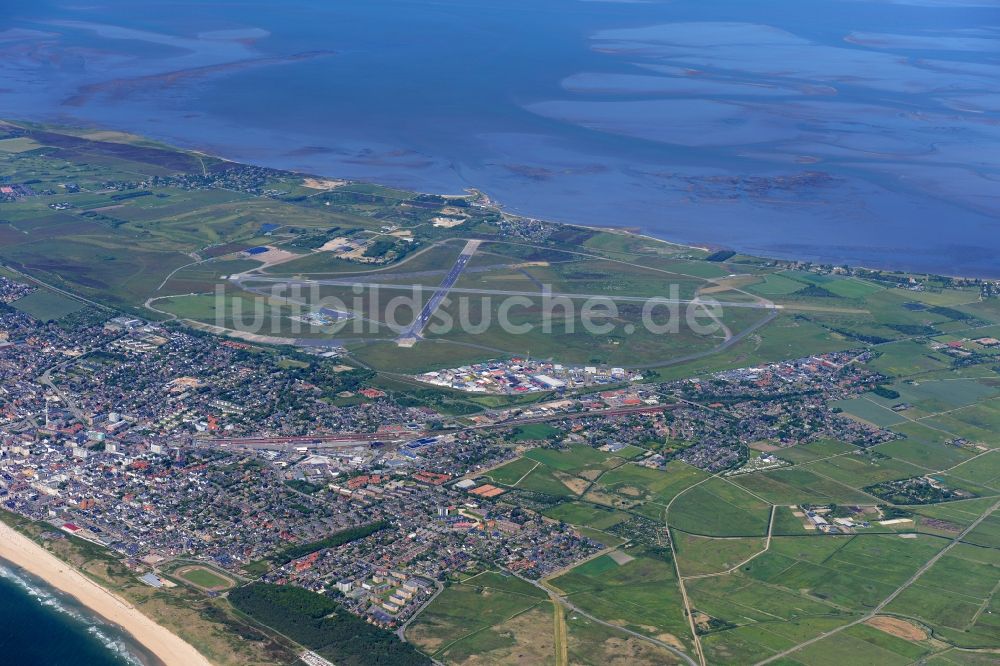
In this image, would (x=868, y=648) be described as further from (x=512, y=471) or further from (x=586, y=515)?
(x=512, y=471)

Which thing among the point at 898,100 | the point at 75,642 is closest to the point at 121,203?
the point at 75,642

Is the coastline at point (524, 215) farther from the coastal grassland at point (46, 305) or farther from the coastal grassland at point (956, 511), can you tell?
the coastal grassland at point (956, 511)

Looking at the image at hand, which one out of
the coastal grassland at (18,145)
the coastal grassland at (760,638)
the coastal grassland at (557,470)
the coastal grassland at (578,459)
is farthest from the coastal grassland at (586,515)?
the coastal grassland at (18,145)

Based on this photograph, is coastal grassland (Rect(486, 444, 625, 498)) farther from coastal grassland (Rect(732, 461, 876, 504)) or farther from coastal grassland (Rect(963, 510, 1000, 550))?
coastal grassland (Rect(963, 510, 1000, 550))

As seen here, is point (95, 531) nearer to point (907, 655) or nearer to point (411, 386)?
point (411, 386)

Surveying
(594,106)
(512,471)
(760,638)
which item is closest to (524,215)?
(594,106)

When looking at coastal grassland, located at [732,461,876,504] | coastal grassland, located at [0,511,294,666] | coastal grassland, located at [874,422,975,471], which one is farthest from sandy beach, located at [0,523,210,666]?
coastal grassland, located at [874,422,975,471]
